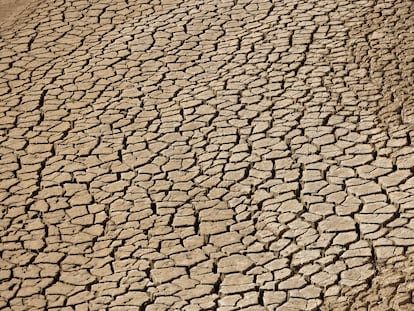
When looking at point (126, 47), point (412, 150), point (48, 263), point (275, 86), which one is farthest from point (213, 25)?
point (48, 263)

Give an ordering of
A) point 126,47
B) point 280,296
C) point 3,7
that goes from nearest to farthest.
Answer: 1. point 280,296
2. point 126,47
3. point 3,7

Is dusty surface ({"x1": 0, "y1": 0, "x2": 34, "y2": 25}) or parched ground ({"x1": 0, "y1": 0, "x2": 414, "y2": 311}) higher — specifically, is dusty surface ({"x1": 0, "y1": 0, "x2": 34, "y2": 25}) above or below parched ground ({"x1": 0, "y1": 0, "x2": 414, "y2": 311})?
above

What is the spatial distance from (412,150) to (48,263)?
6.59ft

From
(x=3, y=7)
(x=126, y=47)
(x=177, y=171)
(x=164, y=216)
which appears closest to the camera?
(x=164, y=216)

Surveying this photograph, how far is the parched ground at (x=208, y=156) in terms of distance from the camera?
4.36 metres

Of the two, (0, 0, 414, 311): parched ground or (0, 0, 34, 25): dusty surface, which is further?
(0, 0, 34, 25): dusty surface

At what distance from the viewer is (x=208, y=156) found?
17.5 feet

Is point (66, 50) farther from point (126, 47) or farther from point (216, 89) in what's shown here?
point (216, 89)

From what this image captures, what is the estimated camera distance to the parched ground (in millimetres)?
4363

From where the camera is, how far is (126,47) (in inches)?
261

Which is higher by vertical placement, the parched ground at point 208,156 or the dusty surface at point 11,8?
the dusty surface at point 11,8

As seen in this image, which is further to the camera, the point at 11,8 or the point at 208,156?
the point at 11,8

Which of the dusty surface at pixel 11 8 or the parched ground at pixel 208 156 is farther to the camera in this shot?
the dusty surface at pixel 11 8

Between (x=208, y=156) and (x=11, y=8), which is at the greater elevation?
(x=11, y=8)
